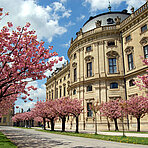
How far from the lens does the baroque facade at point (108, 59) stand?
31969 mm

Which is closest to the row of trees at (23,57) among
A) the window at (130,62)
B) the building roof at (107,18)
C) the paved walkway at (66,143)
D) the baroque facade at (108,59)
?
the paved walkway at (66,143)

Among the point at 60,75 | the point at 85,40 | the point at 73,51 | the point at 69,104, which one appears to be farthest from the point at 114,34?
the point at 60,75

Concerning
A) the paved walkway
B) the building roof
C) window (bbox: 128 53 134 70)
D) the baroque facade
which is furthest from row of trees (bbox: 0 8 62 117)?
the building roof

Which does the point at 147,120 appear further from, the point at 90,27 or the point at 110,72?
the point at 90,27

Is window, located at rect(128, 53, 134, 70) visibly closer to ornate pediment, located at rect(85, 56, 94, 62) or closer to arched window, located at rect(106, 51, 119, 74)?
arched window, located at rect(106, 51, 119, 74)

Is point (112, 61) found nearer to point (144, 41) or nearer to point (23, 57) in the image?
point (144, 41)

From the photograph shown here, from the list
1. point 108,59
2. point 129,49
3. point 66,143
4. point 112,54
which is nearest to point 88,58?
point 108,59

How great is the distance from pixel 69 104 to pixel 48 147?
54.0ft

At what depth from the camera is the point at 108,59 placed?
37406mm

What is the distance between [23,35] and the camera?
37.5 ft

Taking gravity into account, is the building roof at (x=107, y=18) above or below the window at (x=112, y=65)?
above

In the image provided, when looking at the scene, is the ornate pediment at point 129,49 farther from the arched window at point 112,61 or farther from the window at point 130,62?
the arched window at point 112,61

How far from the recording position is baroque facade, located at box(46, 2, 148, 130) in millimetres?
31969

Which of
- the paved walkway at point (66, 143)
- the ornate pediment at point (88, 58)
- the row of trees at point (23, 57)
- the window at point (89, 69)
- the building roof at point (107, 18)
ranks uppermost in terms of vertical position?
the building roof at point (107, 18)
